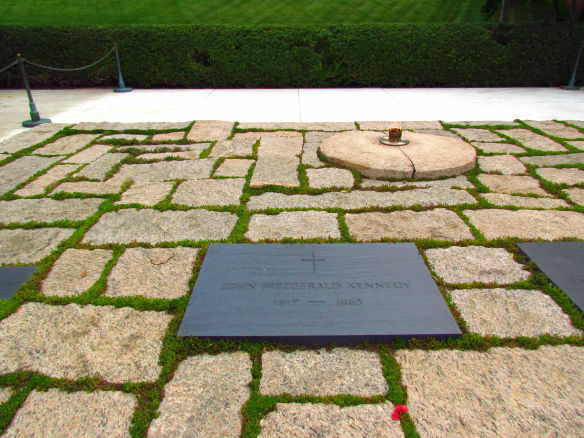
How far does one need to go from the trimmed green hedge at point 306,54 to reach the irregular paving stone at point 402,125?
375cm

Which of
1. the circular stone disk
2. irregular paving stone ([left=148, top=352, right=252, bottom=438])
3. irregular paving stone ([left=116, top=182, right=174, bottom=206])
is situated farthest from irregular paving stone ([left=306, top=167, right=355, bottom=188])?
irregular paving stone ([left=148, top=352, right=252, bottom=438])

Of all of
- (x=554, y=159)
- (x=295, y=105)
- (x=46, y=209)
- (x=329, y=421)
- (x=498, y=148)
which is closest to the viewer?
(x=329, y=421)

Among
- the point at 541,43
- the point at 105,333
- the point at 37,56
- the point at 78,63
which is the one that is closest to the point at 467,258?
the point at 105,333

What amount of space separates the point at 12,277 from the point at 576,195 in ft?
13.2

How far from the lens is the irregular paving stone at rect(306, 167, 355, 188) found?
345 cm

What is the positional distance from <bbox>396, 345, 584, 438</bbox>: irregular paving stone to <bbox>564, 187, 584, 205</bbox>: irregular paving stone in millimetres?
1856

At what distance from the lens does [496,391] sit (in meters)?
1.55

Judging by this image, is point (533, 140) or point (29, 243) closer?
point (29, 243)

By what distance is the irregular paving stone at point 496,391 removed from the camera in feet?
4.64

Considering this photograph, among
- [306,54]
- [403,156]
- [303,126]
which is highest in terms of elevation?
[306,54]

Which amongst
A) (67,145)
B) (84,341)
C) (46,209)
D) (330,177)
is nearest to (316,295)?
(84,341)

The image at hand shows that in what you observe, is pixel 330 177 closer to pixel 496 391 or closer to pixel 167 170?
pixel 167 170

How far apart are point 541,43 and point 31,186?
930 centimetres

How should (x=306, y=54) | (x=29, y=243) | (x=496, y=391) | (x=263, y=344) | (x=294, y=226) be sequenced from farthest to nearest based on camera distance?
(x=306, y=54) < (x=294, y=226) < (x=29, y=243) < (x=263, y=344) < (x=496, y=391)
